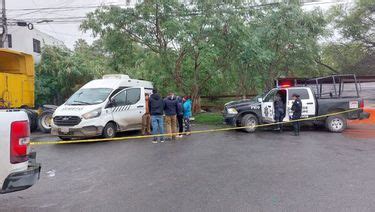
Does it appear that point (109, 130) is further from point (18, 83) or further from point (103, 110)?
point (18, 83)

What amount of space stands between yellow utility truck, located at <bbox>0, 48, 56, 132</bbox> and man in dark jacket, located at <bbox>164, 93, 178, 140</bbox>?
6192 mm

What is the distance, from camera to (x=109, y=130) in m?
12.9

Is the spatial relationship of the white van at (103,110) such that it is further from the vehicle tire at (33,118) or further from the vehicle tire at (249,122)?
the vehicle tire at (249,122)

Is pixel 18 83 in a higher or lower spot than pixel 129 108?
higher

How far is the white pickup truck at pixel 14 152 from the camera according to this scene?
418 cm

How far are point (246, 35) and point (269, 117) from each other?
203 inches

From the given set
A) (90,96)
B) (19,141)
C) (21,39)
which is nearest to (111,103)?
(90,96)

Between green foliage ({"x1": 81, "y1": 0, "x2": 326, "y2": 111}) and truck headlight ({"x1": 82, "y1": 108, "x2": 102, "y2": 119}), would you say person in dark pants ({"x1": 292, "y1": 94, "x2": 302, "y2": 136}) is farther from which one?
truck headlight ({"x1": 82, "y1": 108, "x2": 102, "y2": 119})

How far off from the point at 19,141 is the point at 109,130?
8.66 metres

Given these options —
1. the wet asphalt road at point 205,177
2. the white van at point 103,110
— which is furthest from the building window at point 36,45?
the wet asphalt road at point 205,177

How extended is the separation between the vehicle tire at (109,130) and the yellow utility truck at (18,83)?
13.4 ft

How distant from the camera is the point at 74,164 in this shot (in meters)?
8.91

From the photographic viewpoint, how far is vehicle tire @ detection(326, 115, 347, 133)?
47.0 ft

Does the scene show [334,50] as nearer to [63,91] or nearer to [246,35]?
[246,35]
